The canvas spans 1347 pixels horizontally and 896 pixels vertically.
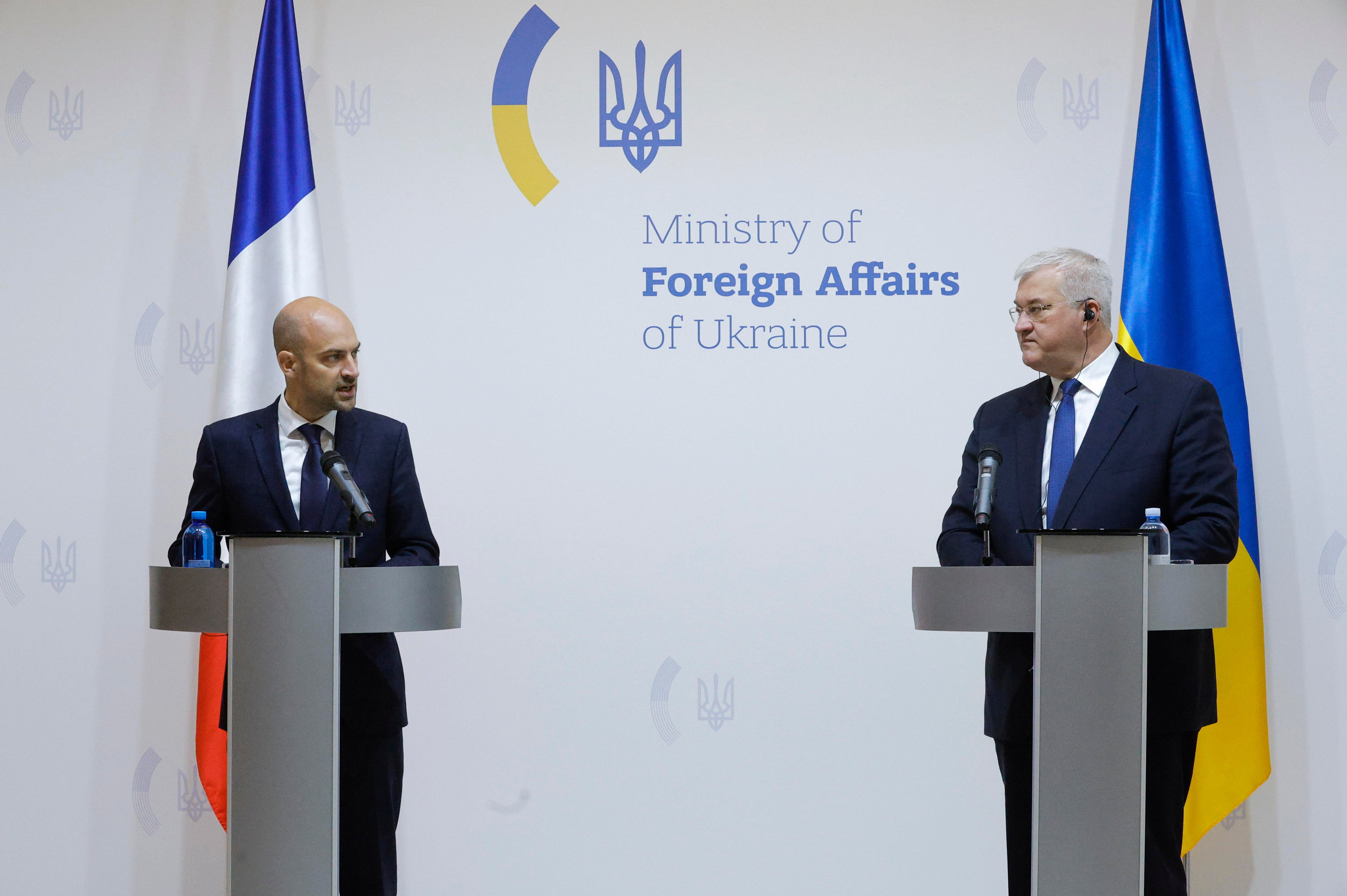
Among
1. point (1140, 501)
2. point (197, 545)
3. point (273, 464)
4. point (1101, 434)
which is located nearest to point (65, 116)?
point (273, 464)

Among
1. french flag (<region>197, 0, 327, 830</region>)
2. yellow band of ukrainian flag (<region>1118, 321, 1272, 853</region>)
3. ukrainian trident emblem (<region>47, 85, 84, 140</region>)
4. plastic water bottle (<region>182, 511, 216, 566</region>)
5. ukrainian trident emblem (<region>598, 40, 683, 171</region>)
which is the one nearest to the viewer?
plastic water bottle (<region>182, 511, 216, 566</region>)

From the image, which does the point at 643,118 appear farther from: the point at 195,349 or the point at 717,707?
the point at 717,707

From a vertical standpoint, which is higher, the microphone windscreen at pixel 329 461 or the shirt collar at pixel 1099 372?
the shirt collar at pixel 1099 372

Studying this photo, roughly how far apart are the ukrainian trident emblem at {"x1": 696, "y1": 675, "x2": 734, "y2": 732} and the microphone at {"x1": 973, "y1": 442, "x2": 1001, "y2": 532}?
69.2 inches

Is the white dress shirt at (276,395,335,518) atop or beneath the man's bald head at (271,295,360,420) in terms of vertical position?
beneath

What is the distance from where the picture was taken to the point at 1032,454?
252cm

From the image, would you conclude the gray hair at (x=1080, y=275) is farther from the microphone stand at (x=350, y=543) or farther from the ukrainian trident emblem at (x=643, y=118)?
the microphone stand at (x=350, y=543)

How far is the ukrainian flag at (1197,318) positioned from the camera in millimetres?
3244

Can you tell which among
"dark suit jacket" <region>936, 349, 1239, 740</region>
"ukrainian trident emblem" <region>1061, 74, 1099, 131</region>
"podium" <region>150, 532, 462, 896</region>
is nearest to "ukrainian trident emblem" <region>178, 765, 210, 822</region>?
"podium" <region>150, 532, 462, 896</region>

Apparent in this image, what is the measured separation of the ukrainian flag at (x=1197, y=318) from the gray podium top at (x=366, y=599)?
2283 mm

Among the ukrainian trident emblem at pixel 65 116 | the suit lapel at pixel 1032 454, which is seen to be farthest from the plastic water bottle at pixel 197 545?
the ukrainian trident emblem at pixel 65 116

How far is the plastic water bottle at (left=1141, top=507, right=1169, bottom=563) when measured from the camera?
2055 millimetres

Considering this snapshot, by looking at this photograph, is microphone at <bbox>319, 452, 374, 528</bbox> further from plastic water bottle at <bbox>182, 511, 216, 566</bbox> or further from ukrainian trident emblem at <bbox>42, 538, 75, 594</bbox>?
ukrainian trident emblem at <bbox>42, 538, 75, 594</bbox>

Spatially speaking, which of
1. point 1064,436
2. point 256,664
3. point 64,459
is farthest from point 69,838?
point 1064,436
